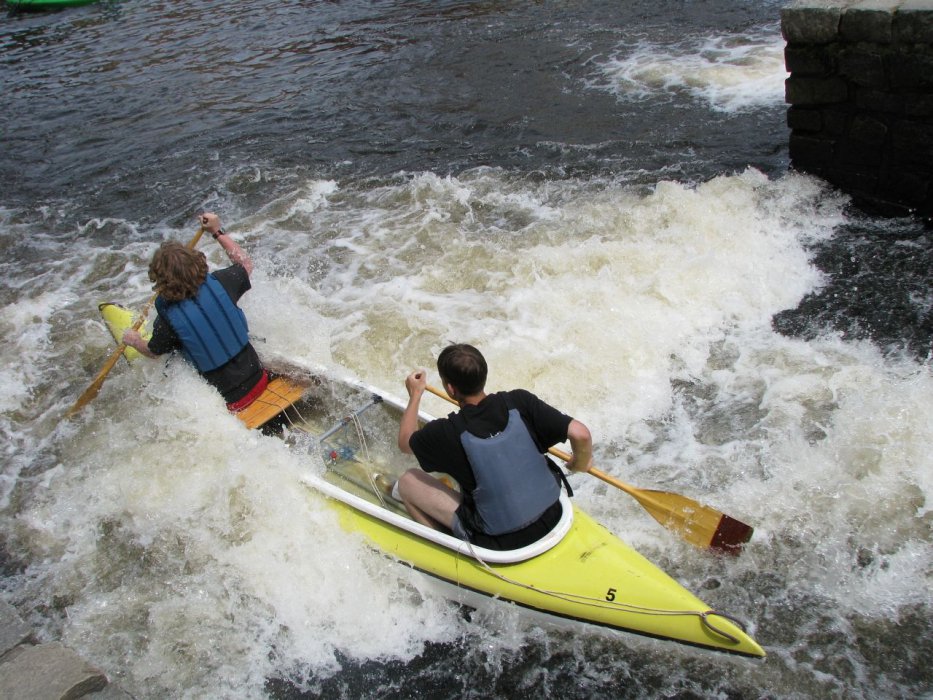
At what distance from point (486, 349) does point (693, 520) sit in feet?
7.58

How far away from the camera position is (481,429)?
296 centimetres

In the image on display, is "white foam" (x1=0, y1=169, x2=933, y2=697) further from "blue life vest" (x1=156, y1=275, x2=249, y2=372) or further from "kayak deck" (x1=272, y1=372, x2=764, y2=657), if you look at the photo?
"blue life vest" (x1=156, y1=275, x2=249, y2=372)

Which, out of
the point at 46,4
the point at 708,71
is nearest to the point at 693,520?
the point at 708,71

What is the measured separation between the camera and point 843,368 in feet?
16.3

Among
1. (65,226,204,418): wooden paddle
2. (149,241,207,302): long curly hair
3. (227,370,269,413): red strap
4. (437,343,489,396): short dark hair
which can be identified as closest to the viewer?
(437,343,489,396): short dark hair

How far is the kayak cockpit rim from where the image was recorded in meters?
3.29

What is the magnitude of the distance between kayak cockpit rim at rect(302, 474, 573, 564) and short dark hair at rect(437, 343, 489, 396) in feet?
2.64

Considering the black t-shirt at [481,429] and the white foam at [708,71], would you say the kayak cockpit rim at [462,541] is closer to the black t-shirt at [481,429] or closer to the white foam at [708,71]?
the black t-shirt at [481,429]

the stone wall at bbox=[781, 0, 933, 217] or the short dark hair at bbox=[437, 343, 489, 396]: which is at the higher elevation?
the short dark hair at bbox=[437, 343, 489, 396]

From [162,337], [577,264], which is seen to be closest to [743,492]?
[577,264]

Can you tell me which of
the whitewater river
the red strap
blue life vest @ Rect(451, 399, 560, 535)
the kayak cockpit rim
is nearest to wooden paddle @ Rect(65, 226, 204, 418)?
the whitewater river

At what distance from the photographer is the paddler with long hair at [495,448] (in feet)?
9.71

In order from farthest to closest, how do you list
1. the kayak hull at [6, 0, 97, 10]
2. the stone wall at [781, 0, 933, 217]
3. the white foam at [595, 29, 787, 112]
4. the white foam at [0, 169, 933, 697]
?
the kayak hull at [6, 0, 97, 10], the white foam at [595, 29, 787, 112], the stone wall at [781, 0, 933, 217], the white foam at [0, 169, 933, 697]

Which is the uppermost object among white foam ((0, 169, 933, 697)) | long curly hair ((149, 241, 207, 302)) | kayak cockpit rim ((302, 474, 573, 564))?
long curly hair ((149, 241, 207, 302))
